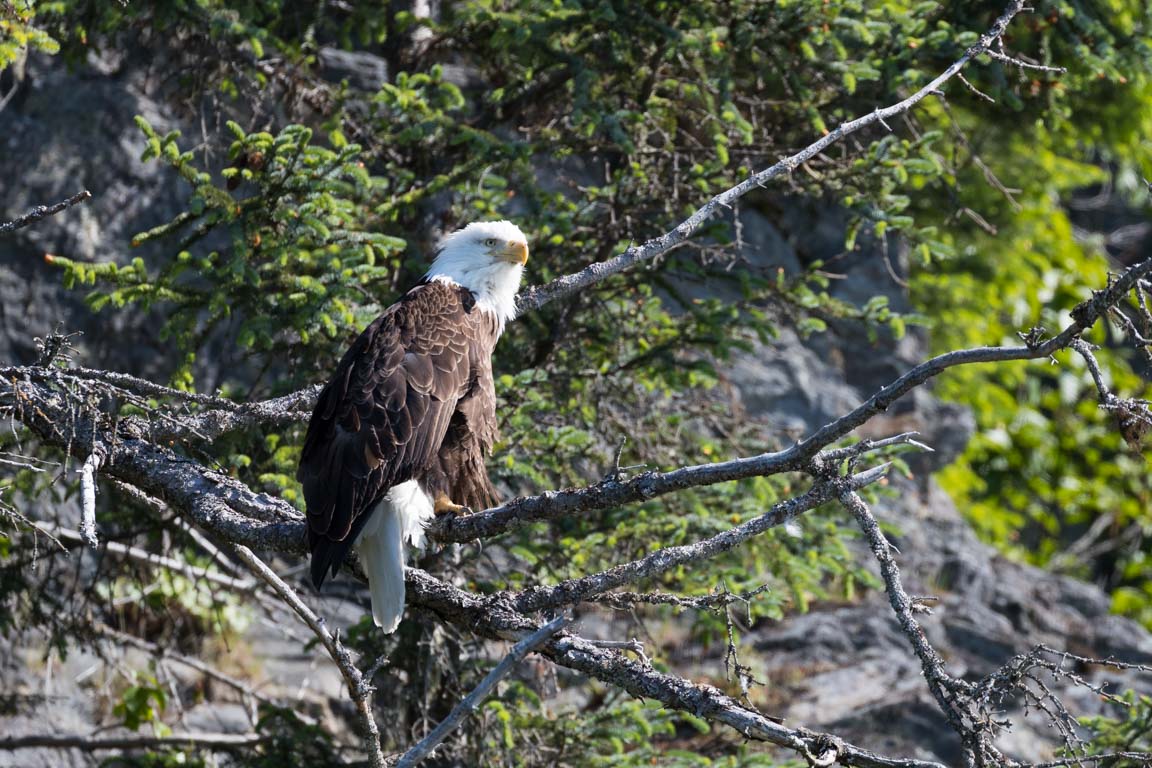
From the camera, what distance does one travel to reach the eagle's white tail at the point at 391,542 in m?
4.15

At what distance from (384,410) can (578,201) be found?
226cm

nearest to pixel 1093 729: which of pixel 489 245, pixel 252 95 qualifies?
pixel 489 245

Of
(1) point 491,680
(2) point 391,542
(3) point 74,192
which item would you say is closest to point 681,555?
(1) point 491,680

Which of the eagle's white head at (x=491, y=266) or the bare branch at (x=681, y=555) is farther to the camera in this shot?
the eagle's white head at (x=491, y=266)

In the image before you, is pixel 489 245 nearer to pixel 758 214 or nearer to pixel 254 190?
pixel 254 190

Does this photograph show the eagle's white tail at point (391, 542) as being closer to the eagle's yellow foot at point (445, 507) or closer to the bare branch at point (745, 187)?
the eagle's yellow foot at point (445, 507)

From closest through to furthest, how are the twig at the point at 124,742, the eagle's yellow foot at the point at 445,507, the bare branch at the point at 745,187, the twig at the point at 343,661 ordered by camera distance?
the twig at the point at 343,661, the bare branch at the point at 745,187, the eagle's yellow foot at the point at 445,507, the twig at the point at 124,742

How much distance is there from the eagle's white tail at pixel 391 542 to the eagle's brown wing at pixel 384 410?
9 centimetres

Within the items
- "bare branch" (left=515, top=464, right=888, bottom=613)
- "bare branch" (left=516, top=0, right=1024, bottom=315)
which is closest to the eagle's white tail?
"bare branch" (left=515, top=464, right=888, bottom=613)

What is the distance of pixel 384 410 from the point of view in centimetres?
445

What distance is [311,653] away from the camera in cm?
817

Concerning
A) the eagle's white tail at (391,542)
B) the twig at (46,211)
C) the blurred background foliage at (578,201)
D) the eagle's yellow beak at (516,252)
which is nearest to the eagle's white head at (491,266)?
the eagle's yellow beak at (516,252)

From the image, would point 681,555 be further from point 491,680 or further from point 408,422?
point 408,422

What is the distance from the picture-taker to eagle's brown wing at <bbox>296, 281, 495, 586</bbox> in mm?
4062
